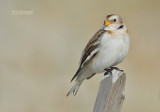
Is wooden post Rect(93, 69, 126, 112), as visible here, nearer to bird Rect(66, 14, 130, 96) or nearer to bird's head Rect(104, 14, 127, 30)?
bird Rect(66, 14, 130, 96)

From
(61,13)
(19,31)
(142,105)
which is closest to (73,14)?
(61,13)

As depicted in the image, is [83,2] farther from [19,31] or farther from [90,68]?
[90,68]

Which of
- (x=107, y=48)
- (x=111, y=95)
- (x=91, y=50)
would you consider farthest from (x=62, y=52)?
(x=111, y=95)

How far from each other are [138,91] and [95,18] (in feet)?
7.04

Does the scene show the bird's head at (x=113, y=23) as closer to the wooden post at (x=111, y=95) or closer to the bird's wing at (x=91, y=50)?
the bird's wing at (x=91, y=50)

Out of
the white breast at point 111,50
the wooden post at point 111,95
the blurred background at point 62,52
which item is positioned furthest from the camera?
the blurred background at point 62,52

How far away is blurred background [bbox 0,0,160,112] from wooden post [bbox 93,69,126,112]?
5668 mm

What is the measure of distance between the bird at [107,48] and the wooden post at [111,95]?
236 cm

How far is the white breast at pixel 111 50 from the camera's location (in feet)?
20.7

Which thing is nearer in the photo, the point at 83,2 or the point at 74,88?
the point at 74,88

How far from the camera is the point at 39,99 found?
33.1ft

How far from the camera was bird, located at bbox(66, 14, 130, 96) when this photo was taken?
249 inches

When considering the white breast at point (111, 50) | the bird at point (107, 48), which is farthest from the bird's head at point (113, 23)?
the white breast at point (111, 50)

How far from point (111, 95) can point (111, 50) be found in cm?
254
